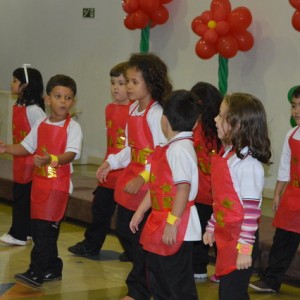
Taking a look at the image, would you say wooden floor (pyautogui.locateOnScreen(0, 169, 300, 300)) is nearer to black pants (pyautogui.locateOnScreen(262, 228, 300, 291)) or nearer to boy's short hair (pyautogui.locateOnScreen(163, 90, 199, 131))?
black pants (pyautogui.locateOnScreen(262, 228, 300, 291))

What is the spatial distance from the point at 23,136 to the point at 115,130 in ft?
2.48

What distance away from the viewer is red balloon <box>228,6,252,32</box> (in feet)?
24.0

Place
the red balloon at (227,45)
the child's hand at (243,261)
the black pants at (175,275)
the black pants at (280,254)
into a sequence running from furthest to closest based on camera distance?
the red balloon at (227,45) → the black pants at (280,254) → the black pants at (175,275) → the child's hand at (243,261)

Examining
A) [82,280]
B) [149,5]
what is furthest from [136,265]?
[149,5]

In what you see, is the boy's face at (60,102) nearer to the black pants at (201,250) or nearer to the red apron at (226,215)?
the black pants at (201,250)

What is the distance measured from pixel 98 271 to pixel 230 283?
1.87 m

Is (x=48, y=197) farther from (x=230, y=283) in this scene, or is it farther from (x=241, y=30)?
(x=241, y=30)

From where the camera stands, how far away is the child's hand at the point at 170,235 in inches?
131

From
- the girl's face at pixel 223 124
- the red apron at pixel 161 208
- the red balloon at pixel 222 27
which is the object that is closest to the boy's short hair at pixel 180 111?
the red apron at pixel 161 208

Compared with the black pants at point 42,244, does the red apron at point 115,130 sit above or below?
above

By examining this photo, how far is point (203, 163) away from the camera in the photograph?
467cm

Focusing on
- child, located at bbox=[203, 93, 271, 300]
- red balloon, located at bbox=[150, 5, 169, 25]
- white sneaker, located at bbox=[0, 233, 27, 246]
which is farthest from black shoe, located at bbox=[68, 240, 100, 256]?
red balloon, located at bbox=[150, 5, 169, 25]

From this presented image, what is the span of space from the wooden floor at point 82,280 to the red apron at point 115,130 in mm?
570

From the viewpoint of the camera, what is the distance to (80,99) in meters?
10.5
